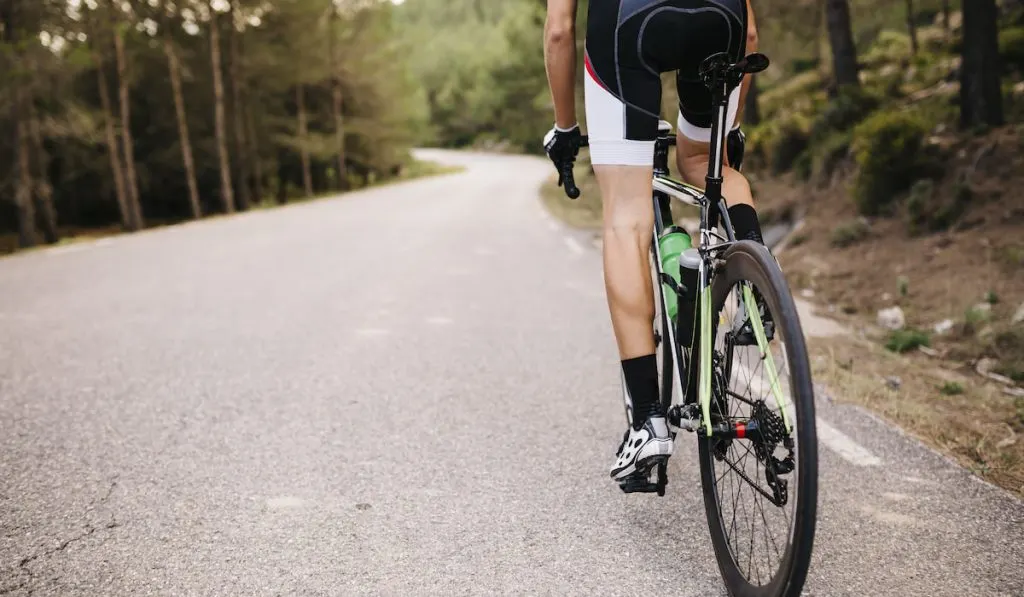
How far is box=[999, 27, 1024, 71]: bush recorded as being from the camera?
409 inches

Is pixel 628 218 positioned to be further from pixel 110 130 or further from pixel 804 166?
pixel 110 130

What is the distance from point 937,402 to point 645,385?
2.46 m

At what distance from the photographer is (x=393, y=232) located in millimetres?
12453

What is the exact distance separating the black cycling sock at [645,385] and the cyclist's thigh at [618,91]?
61 cm

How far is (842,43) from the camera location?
12.4 metres

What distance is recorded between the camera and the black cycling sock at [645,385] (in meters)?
2.29

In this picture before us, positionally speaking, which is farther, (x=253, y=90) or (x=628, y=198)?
(x=253, y=90)

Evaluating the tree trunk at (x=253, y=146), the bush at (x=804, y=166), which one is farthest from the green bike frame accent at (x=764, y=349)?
the tree trunk at (x=253, y=146)

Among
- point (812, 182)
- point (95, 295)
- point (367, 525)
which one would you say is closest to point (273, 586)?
point (367, 525)

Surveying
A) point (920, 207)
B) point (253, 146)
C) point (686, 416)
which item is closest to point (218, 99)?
point (253, 146)

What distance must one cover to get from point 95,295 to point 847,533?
6.47 meters

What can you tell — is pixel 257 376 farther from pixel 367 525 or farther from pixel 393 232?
pixel 393 232

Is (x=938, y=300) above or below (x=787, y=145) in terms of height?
below

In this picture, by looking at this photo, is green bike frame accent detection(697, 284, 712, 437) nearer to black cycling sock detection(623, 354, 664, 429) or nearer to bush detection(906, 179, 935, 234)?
black cycling sock detection(623, 354, 664, 429)
